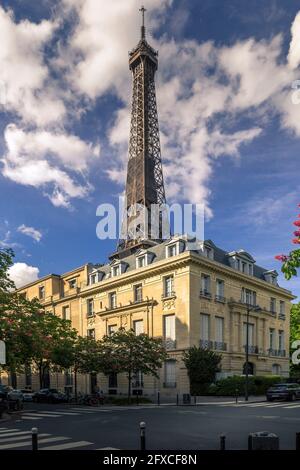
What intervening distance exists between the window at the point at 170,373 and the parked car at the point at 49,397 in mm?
9264

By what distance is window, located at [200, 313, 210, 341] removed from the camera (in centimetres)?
4175

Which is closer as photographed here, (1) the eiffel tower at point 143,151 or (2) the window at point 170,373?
(2) the window at point 170,373

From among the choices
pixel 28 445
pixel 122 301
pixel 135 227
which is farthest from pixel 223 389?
pixel 135 227

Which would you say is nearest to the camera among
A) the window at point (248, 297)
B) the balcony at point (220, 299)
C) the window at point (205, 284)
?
the window at point (205, 284)

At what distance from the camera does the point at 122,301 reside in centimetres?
4784

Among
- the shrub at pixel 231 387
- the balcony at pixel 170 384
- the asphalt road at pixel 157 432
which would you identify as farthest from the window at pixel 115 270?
the asphalt road at pixel 157 432

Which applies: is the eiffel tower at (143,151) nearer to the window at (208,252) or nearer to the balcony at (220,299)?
the window at (208,252)

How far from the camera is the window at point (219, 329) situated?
43.4 m

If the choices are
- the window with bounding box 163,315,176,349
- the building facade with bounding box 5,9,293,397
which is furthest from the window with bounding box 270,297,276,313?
the window with bounding box 163,315,176,349

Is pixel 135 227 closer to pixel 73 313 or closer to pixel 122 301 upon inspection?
pixel 73 313

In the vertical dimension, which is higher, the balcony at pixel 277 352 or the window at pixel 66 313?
the window at pixel 66 313

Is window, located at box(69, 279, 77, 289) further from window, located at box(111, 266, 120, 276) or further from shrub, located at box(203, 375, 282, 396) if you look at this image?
shrub, located at box(203, 375, 282, 396)

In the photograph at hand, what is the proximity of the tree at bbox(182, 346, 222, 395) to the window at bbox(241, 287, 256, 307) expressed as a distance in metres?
9.95
